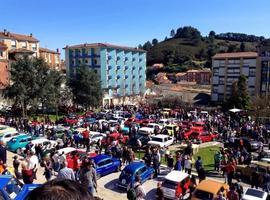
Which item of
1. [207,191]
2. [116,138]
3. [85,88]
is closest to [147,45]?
Answer: [85,88]

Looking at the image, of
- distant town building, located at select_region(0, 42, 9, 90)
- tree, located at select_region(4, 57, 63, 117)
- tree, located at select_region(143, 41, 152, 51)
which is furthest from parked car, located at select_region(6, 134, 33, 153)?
tree, located at select_region(143, 41, 152, 51)

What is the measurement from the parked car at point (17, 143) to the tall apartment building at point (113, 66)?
4784 cm

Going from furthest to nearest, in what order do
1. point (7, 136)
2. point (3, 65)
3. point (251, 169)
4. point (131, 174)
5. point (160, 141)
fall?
point (3, 65) → point (160, 141) → point (7, 136) → point (251, 169) → point (131, 174)

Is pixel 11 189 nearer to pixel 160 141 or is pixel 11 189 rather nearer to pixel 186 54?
pixel 160 141

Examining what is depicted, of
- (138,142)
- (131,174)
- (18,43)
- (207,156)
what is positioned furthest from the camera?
(18,43)

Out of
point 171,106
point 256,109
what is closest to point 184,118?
point 256,109

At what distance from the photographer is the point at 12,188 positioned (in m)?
10.7

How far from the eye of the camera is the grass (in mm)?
23717

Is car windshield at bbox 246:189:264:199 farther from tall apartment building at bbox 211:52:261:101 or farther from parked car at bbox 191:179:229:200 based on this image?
tall apartment building at bbox 211:52:261:101

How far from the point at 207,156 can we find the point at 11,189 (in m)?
19.4

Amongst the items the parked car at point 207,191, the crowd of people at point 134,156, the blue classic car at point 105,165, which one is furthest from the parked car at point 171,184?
the blue classic car at point 105,165

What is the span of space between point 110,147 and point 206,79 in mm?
105927

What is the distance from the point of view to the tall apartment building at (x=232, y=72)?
71.2 metres

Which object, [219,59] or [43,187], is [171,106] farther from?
[43,187]
